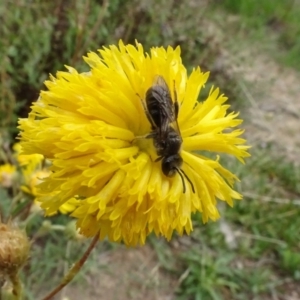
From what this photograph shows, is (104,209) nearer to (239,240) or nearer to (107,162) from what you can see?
(107,162)

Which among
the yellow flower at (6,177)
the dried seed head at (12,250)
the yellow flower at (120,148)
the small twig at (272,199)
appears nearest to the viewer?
the yellow flower at (120,148)

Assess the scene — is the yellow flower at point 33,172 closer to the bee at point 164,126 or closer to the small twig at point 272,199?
the bee at point 164,126

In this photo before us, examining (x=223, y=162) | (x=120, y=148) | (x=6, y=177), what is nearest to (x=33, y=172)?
(x=6, y=177)

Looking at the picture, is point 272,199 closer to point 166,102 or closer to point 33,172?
point 33,172

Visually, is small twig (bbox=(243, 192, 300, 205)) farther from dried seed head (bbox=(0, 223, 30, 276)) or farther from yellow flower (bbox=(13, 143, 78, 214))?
dried seed head (bbox=(0, 223, 30, 276))

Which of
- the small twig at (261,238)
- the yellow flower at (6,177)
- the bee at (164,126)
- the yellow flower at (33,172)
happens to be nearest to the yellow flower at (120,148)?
the bee at (164,126)

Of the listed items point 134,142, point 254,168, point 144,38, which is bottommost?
point 254,168

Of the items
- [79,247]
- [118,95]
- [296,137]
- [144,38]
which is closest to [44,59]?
[144,38]
